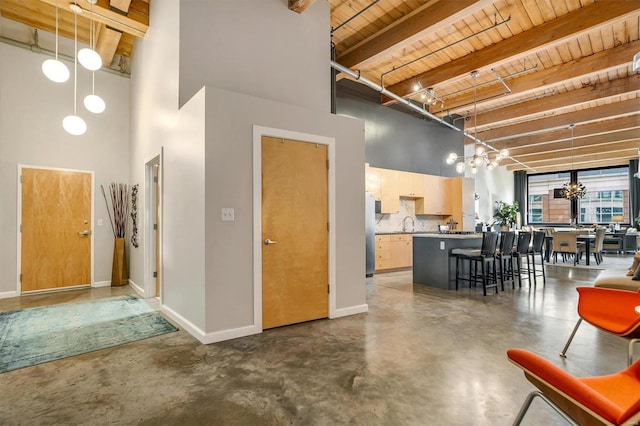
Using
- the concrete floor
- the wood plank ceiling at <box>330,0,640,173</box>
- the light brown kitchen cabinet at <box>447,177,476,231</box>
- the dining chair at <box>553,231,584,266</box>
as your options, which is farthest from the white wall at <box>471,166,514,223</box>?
the concrete floor

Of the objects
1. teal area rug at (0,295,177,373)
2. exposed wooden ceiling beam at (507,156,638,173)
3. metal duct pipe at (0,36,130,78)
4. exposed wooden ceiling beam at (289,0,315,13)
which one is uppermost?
metal duct pipe at (0,36,130,78)

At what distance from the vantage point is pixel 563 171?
47.7ft

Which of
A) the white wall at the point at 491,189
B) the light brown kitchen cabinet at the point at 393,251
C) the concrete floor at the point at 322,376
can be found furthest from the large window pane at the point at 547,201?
the concrete floor at the point at 322,376

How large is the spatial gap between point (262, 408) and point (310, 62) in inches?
163

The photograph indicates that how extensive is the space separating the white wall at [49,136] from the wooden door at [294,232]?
430cm

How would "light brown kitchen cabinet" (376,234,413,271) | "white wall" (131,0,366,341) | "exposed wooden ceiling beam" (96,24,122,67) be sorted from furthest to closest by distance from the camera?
"light brown kitchen cabinet" (376,234,413,271)
"exposed wooden ceiling beam" (96,24,122,67)
"white wall" (131,0,366,341)

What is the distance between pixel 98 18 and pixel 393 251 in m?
6.80

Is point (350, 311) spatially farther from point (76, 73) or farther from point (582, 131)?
point (582, 131)

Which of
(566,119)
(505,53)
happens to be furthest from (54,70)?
(566,119)

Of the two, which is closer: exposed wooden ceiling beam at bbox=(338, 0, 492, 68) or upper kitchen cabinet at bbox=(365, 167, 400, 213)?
exposed wooden ceiling beam at bbox=(338, 0, 492, 68)

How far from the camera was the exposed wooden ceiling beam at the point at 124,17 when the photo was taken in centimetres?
438

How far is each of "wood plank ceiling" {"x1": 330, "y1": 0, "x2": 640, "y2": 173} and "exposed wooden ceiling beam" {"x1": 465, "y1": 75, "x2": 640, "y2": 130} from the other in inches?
0.7

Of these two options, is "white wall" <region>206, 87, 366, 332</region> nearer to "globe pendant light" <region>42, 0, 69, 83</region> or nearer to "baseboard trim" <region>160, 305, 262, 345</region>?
"baseboard trim" <region>160, 305, 262, 345</region>

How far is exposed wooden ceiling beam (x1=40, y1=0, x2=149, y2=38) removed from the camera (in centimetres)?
438
